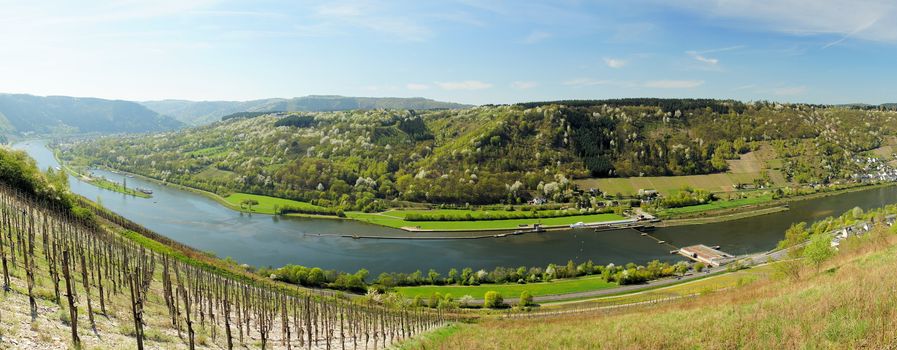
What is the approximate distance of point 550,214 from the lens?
101312 millimetres

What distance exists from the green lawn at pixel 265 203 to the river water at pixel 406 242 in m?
4.34

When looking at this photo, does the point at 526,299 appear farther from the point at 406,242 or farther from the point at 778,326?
the point at 778,326

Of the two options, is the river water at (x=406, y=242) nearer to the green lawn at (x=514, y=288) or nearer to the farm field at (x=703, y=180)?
the green lawn at (x=514, y=288)

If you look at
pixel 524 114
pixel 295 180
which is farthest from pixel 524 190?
pixel 295 180

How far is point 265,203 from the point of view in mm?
111562

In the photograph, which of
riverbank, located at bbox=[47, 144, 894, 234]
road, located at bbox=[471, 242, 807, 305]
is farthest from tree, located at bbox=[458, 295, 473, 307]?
riverbank, located at bbox=[47, 144, 894, 234]

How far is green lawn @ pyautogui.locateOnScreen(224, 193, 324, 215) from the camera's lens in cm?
10584

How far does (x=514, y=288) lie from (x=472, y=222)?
130 ft

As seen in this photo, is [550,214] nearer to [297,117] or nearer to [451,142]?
[451,142]

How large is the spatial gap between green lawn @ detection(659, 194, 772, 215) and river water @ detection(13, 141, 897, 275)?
917cm

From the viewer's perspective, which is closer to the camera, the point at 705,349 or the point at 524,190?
the point at 705,349

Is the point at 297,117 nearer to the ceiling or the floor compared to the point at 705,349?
nearer to the ceiling

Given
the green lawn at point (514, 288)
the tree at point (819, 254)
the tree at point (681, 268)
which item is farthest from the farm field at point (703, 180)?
→ the tree at point (819, 254)

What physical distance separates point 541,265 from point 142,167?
504ft
